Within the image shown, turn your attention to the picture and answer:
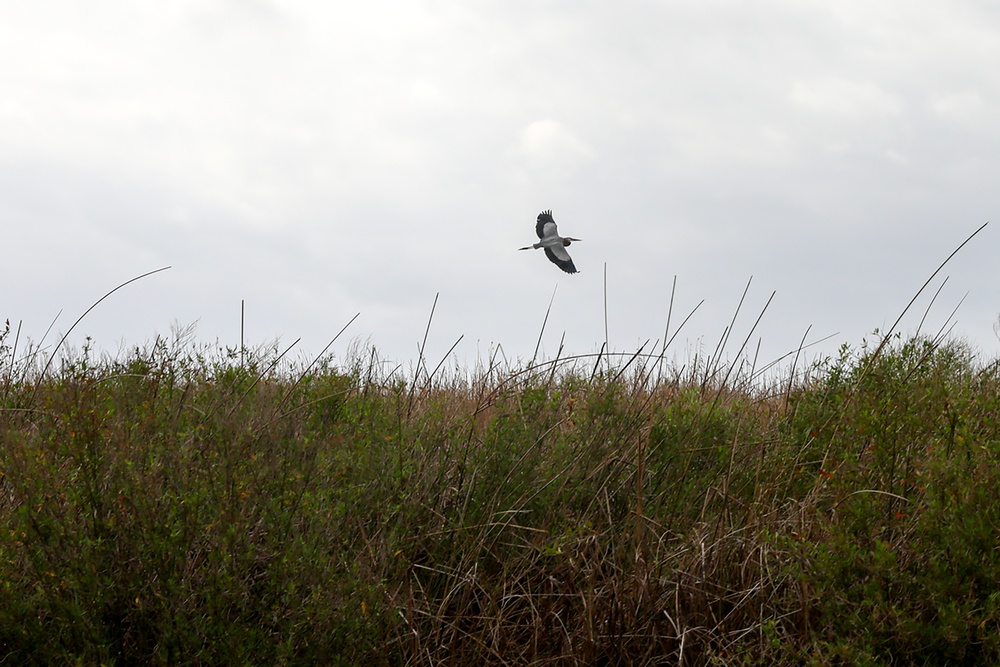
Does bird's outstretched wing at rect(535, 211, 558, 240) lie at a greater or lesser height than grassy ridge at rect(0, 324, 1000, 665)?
greater

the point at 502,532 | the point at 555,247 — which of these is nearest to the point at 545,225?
the point at 555,247

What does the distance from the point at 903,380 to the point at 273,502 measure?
123 inches

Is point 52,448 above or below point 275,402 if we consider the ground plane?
below

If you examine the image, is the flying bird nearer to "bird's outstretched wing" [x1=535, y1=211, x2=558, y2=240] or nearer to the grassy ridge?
"bird's outstretched wing" [x1=535, y1=211, x2=558, y2=240]

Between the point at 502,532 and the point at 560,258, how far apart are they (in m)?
5.14

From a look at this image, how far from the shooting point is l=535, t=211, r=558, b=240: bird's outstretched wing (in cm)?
894

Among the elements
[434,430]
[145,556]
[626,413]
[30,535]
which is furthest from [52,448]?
[626,413]

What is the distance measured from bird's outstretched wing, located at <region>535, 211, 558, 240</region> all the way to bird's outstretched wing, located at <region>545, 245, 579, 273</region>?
0.65ft

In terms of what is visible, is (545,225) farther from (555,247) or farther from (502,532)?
(502,532)

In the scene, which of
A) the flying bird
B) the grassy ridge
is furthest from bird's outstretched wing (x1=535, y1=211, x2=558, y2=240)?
the grassy ridge

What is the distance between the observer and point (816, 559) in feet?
11.1

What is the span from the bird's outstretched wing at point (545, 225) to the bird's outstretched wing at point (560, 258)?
197 mm

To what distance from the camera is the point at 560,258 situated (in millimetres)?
8703

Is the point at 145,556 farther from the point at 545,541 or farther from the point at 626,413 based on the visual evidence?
the point at 626,413
